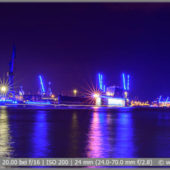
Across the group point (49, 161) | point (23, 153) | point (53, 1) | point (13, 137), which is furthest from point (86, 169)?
point (13, 137)

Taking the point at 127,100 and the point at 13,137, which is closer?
the point at 13,137

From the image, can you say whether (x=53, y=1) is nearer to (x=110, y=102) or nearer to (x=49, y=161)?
(x=49, y=161)

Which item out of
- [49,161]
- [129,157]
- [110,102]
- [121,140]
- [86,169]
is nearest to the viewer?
[86,169]

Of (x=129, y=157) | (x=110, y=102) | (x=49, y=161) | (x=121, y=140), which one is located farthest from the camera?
(x=110, y=102)

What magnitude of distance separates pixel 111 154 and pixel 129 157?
0.49 meters

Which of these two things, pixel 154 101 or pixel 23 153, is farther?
pixel 154 101

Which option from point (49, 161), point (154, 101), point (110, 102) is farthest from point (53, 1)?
point (154, 101)

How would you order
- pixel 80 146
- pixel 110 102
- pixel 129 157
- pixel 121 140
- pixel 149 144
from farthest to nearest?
pixel 110 102, pixel 121 140, pixel 149 144, pixel 80 146, pixel 129 157

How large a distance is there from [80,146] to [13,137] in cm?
277

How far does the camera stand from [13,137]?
11.3 meters

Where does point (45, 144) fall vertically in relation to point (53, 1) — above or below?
below

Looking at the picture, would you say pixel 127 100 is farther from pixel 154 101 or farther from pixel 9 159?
pixel 9 159

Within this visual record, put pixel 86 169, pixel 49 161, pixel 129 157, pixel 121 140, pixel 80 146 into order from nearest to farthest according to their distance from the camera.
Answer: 1. pixel 86 169
2. pixel 49 161
3. pixel 129 157
4. pixel 80 146
5. pixel 121 140

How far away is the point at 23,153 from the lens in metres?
8.33
